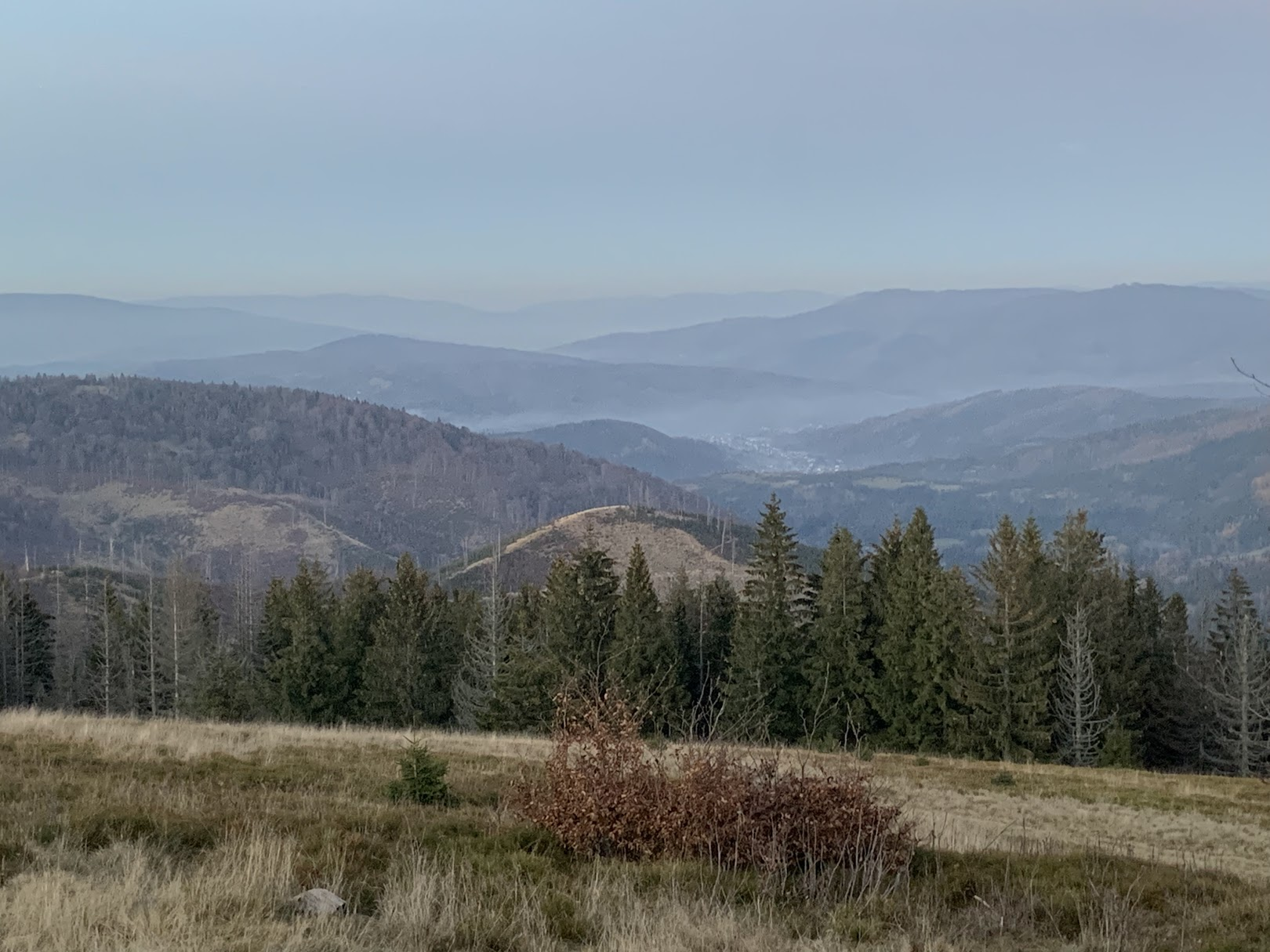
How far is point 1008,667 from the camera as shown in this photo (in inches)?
1983

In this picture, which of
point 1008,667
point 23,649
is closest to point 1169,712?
point 1008,667

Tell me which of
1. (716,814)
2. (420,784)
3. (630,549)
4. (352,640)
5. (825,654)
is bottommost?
(630,549)

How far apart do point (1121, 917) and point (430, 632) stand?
58.4 metres

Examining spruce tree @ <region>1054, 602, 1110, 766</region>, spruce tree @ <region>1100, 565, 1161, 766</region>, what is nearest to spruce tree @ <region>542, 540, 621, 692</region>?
spruce tree @ <region>1054, 602, 1110, 766</region>

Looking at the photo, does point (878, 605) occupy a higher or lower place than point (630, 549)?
higher

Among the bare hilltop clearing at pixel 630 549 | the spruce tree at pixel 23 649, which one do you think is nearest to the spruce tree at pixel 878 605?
the spruce tree at pixel 23 649

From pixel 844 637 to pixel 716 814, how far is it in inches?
1844

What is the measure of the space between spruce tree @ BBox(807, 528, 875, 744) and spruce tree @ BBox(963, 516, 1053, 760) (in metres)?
5.47

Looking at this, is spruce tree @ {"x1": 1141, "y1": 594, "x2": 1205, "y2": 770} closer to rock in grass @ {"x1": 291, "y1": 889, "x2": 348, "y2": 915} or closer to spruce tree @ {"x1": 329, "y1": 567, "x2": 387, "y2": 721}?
spruce tree @ {"x1": 329, "y1": 567, "x2": 387, "y2": 721}

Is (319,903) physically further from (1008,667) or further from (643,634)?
(643,634)

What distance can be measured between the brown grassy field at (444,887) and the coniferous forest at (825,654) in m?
32.8

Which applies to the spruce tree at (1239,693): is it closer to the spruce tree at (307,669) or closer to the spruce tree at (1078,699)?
the spruce tree at (1078,699)

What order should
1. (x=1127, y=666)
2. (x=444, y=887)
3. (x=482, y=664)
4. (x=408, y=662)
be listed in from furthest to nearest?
(x=408, y=662)
(x=482, y=664)
(x=1127, y=666)
(x=444, y=887)

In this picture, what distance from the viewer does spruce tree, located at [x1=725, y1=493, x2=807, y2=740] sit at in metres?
54.2
